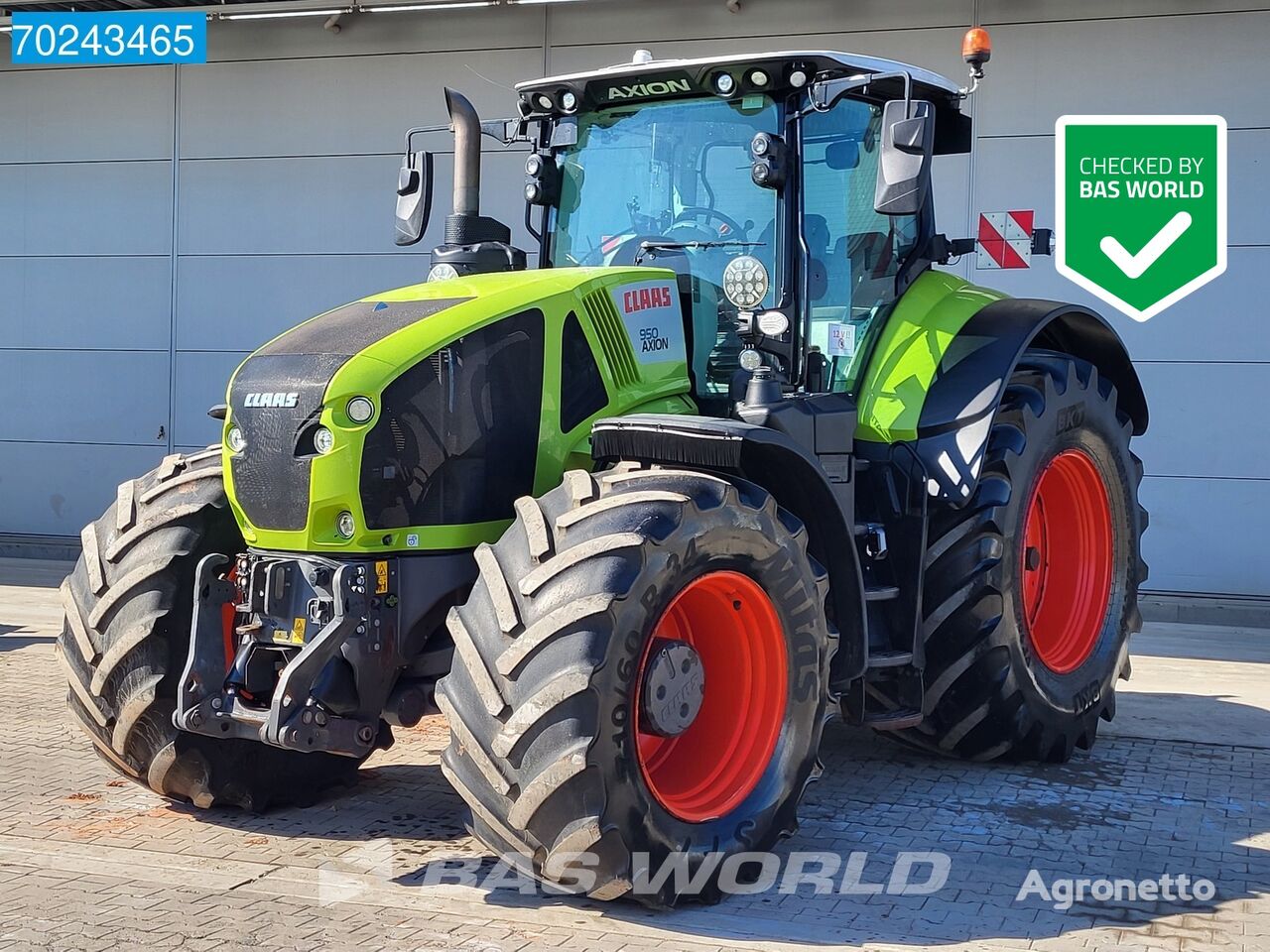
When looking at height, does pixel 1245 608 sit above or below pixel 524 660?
below

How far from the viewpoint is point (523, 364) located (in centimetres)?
518

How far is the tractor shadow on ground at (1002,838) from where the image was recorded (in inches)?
176

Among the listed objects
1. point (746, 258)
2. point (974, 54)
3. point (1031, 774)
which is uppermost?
point (974, 54)

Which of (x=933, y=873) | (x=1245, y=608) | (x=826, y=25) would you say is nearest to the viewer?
(x=933, y=873)

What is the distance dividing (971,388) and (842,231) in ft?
2.66

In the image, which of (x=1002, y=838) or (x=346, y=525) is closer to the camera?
(x=346, y=525)

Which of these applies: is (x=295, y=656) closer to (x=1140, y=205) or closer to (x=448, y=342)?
(x=448, y=342)

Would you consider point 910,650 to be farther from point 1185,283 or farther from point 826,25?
point 826,25

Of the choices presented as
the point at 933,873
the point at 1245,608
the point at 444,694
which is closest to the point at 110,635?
the point at 444,694

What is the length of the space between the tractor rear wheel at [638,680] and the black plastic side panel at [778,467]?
120 millimetres

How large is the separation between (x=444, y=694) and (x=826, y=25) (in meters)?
9.27

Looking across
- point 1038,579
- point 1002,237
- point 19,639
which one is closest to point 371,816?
point 1038,579

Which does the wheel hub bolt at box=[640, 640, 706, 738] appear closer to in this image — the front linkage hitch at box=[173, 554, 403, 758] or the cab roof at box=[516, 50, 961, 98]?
the front linkage hitch at box=[173, 554, 403, 758]

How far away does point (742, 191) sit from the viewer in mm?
5809
